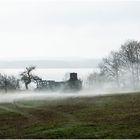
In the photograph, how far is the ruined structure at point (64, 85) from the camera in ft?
346

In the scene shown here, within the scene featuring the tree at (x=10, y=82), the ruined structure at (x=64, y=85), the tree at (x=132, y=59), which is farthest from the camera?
the tree at (x=10, y=82)

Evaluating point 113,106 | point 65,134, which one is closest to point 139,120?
point 65,134

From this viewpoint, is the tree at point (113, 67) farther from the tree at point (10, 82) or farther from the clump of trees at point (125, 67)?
the tree at point (10, 82)

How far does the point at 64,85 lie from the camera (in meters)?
110

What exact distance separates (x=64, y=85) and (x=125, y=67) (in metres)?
24.5

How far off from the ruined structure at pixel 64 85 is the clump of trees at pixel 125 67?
18593 millimetres

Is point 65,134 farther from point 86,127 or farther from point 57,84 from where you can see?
point 57,84

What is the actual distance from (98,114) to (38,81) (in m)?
86.2

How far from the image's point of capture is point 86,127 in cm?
3600

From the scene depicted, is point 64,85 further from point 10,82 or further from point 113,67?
point 10,82

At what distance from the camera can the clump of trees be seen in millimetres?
122312

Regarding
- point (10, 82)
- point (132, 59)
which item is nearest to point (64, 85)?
point (132, 59)

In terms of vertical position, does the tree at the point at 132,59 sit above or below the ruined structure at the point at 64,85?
above

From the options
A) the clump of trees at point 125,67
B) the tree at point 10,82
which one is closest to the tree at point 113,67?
the clump of trees at point 125,67
